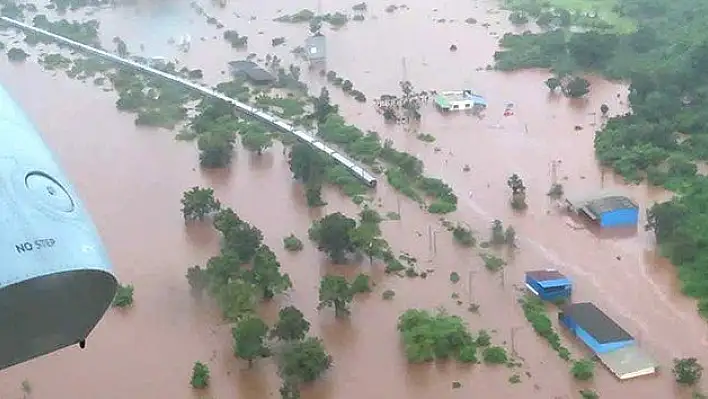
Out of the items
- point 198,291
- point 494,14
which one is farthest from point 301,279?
point 494,14

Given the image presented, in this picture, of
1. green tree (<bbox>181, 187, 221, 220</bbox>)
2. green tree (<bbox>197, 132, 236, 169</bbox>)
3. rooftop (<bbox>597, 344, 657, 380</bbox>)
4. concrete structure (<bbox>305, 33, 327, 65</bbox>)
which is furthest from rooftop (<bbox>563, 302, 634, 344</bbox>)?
concrete structure (<bbox>305, 33, 327, 65</bbox>)

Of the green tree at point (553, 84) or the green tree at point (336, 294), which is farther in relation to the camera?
the green tree at point (553, 84)

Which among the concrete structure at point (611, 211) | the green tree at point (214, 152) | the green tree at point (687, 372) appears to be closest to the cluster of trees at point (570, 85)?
the concrete structure at point (611, 211)

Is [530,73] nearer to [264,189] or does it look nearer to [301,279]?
[264,189]

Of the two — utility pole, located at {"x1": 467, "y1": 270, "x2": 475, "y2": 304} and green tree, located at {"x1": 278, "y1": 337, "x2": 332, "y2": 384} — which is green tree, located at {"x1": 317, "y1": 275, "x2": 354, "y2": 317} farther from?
utility pole, located at {"x1": 467, "y1": 270, "x2": 475, "y2": 304}

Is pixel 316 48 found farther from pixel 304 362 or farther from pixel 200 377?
pixel 304 362

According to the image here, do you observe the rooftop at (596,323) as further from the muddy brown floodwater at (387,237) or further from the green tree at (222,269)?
the green tree at (222,269)
